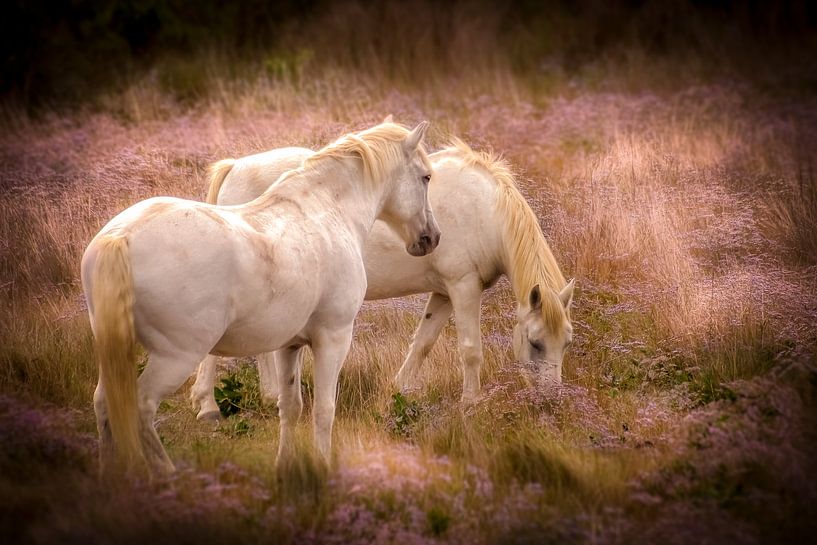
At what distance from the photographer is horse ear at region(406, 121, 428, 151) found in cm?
520

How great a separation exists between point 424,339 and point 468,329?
41cm

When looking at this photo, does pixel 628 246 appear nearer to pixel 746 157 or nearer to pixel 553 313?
pixel 553 313

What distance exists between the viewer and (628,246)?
7859 millimetres

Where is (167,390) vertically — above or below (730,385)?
above

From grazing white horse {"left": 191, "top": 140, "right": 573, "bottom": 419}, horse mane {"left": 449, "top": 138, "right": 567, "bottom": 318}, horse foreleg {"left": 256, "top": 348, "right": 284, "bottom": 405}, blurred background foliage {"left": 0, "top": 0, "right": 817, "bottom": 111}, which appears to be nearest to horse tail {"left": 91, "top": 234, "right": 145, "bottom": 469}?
grazing white horse {"left": 191, "top": 140, "right": 573, "bottom": 419}

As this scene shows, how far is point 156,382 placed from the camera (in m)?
4.15

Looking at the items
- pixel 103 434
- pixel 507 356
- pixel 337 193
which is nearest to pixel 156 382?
pixel 103 434

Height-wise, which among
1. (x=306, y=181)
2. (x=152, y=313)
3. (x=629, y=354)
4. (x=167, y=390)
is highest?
(x=306, y=181)

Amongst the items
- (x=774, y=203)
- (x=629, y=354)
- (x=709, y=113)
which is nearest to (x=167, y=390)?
(x=629, y=354)

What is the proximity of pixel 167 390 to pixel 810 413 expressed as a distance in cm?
318

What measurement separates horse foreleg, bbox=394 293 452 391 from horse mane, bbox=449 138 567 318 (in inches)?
26.7

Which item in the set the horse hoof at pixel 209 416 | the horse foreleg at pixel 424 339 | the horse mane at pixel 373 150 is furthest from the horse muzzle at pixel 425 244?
the horse hoof at pixel 209 416

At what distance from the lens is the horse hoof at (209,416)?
20.1ft

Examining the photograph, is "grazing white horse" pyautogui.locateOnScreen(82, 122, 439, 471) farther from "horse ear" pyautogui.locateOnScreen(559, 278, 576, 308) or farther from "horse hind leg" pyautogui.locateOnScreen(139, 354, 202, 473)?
"horse ear" pyautogui.locateOnScreen(559, 278, 576, 308)
